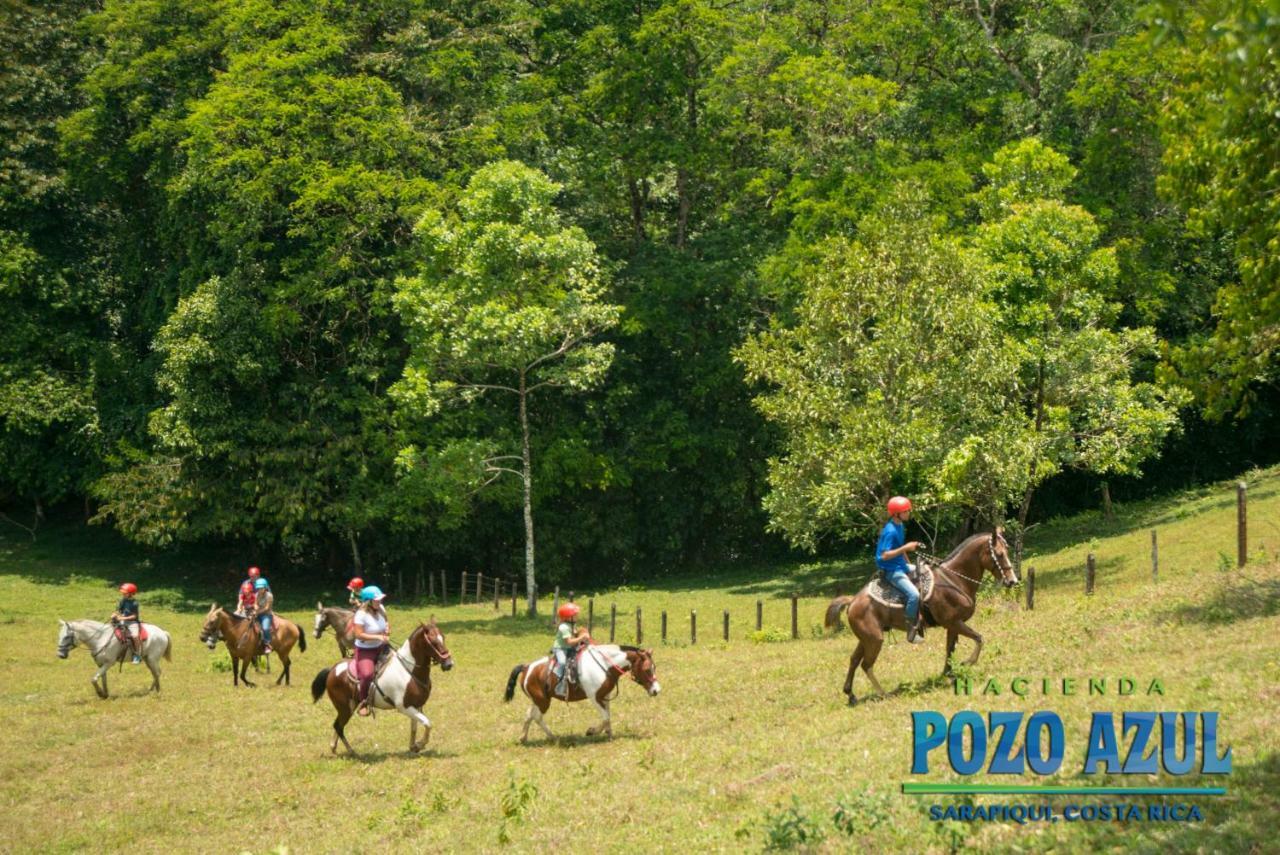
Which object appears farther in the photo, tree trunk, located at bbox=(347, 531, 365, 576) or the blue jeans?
tree trunk, located at bbox=(347, 531, 365, 576)

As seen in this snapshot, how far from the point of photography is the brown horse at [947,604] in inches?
762

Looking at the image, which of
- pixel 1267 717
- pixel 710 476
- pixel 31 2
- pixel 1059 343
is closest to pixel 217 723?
pixel 1267 717

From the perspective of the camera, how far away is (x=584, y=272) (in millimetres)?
44219

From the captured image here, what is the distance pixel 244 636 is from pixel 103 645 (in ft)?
9.91

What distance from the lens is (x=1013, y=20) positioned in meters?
54.0

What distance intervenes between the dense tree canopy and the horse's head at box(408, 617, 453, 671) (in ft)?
61.6

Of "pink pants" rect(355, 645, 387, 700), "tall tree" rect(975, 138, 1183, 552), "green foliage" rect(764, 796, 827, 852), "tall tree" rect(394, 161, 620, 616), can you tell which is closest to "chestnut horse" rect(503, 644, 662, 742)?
"pink pants" rect(355, 645, 387, 700)

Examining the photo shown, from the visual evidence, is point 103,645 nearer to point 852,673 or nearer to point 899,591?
point 852,673

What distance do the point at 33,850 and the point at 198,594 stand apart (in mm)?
35562

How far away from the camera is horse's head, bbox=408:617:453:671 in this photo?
65.6ft

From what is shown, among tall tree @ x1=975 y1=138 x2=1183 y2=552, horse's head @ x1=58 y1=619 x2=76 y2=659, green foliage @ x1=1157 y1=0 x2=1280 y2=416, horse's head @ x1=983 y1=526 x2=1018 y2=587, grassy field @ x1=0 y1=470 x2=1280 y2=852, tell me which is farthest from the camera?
tall tree @ x1=975 y1=138 x2=1183 y2=552

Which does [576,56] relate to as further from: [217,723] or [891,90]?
[217,723]

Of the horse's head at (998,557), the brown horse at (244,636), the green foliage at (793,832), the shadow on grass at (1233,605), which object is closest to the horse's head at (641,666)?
the horse's head at (998,557)

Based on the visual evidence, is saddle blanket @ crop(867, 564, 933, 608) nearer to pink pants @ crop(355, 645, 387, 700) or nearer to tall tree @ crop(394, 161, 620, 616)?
pink pants @ crop(355, 645, 387, 700)
